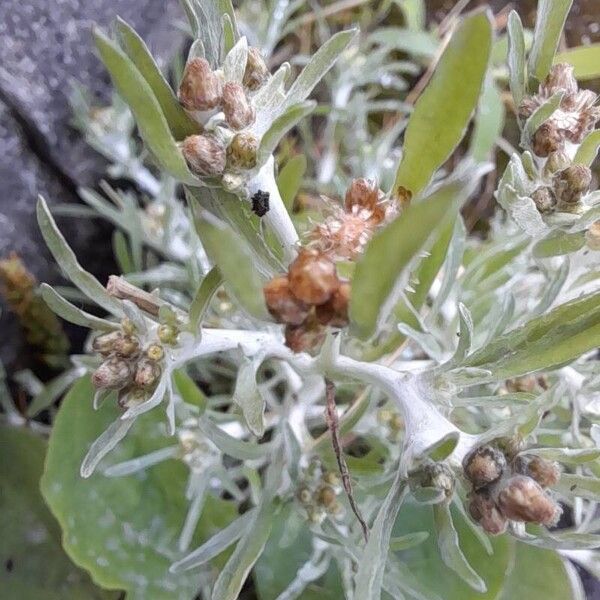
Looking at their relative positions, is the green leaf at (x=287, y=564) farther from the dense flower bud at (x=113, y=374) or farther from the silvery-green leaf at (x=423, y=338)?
the dense flower bud at (x=113, y=374)

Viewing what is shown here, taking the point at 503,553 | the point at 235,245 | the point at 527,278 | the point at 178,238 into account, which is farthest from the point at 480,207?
the point at 235,245

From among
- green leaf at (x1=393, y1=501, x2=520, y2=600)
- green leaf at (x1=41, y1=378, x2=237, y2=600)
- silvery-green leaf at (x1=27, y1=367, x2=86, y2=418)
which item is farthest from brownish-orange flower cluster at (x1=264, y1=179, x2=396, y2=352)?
silvery-green leaf at (x1=27, y1=367, x2=86, y2=418)

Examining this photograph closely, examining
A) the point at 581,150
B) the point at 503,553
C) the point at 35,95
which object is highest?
the point at 35,95

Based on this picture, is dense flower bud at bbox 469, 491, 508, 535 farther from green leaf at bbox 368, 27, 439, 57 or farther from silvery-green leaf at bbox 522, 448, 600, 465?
green leaf at bbox 368, 27, 439, 57

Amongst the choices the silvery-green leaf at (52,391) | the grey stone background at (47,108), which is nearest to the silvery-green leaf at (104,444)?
the silvery-green leaf at (52,391)

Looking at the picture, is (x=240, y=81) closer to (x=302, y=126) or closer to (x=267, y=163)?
(x=267, y=163)

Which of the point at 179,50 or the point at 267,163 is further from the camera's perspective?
the point at 179,50

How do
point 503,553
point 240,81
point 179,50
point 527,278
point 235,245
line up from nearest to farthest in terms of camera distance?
point 235,245 < point 240,81 < point 503,553 < point 527,278 < point 179,50
